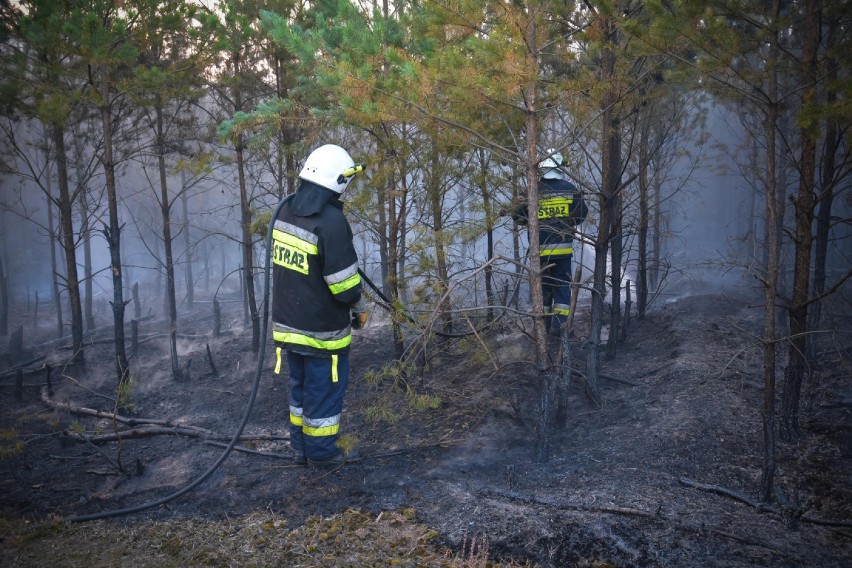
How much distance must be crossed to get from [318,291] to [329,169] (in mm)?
1048

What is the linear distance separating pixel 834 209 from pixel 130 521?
19280 mm

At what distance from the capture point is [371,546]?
149 inches

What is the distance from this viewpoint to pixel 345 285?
193 inches

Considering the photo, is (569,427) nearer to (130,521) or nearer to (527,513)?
(527,513)

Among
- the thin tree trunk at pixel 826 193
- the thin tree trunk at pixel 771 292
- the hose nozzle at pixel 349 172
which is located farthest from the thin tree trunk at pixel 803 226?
the hose nozzle at pixel 349 172

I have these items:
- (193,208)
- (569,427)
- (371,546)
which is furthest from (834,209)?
(193,208)

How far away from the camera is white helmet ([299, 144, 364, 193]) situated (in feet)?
16.3

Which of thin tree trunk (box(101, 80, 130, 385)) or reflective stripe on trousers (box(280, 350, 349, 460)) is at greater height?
thin tree trunk (box(101, 80, 130, 385))

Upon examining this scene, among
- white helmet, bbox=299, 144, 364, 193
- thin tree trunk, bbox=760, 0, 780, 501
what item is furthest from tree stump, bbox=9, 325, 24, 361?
thin tree trunk, bbox=760, 0, 780, 501

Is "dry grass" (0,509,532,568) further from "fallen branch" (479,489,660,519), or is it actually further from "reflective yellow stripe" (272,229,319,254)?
"reflective yellow stripe" (272,229,319,254)

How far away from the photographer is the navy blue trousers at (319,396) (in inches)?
200

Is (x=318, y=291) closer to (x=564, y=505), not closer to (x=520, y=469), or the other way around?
(x=520, y=469)

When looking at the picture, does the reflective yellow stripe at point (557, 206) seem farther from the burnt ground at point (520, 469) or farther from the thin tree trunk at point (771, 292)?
the thin tree trunk at point (771, 292)

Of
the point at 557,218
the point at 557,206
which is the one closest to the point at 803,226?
the point at 557,218
